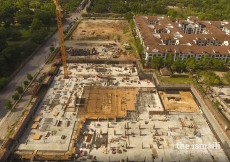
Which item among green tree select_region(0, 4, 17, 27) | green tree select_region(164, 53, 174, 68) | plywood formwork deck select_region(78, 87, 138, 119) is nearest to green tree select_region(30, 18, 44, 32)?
green tree select_region(0, 4, 17, 27)

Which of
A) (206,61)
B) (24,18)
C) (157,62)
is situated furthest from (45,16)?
(206,61)

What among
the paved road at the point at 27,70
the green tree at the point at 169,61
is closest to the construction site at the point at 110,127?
the paved road at the point at 27,70

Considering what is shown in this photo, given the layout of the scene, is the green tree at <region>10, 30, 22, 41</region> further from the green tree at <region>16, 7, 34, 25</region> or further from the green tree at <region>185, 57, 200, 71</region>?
the green tree at <region>185, 57, 200, 71</region>

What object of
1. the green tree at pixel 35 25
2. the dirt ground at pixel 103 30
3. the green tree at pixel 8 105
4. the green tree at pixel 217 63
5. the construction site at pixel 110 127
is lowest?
the construction site at pixel 110 127

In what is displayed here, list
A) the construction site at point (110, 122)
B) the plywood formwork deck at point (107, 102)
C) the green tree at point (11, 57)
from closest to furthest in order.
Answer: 1. the construction site at point (110, 122)
2. the plywood formwork deck at point (107, 102)
3. the green tree at point (11, 57)

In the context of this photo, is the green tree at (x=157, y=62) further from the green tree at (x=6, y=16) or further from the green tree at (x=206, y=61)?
the green tree at (x=6, y=16)

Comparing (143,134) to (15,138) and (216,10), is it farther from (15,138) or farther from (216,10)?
(216,10)

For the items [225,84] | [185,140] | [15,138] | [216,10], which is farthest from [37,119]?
[216,10]
